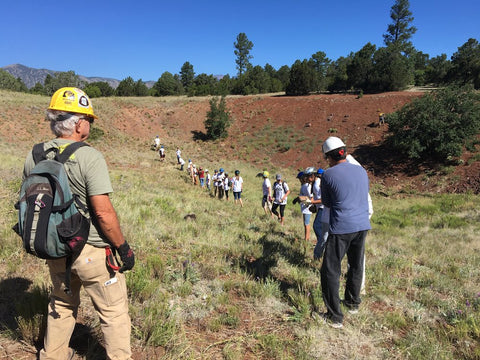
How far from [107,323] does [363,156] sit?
23242 mm

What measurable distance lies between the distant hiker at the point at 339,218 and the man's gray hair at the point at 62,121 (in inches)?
96.5

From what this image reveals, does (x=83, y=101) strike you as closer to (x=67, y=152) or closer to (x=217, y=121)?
(x=67, y=152)

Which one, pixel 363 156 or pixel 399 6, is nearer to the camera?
pixel 363 156

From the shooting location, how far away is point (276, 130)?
98.6 ft

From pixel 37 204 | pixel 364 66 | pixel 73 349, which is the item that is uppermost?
pixel 364 66

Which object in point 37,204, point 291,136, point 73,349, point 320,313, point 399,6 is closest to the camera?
point 37,204

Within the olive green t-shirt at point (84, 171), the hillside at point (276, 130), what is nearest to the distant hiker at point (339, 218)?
the olive green t-shirt at point (84, 171)

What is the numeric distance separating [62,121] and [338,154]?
266 centimetres

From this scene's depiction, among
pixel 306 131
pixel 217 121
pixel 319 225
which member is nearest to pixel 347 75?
pixel 306 131

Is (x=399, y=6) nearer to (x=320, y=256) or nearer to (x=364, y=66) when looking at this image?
(x=364, y=66)

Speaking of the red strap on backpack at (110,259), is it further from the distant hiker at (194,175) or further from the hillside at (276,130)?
the hillside at (276,130)

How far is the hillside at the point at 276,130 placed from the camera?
18.3m

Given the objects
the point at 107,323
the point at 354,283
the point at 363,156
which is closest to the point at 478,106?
the point at 363,156

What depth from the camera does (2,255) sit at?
363 cm
